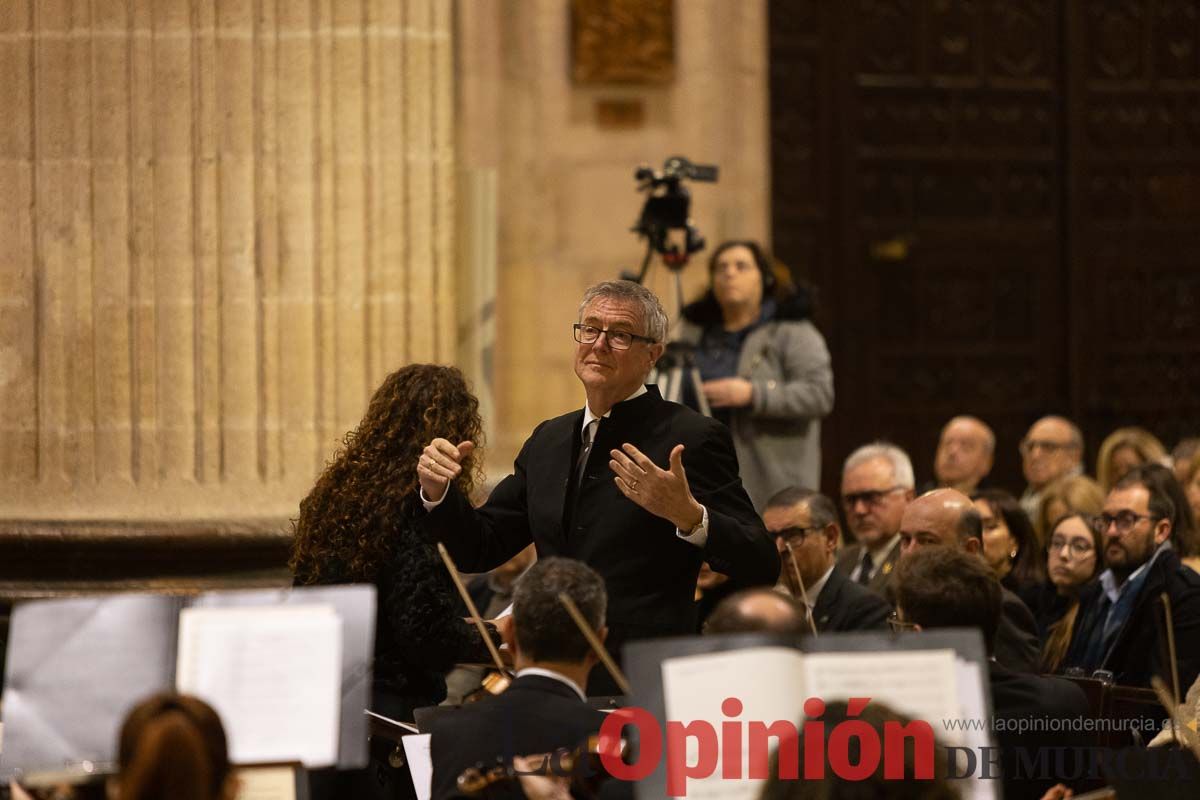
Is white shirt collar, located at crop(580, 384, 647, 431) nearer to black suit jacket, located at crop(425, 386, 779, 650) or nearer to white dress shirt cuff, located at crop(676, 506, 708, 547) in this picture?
black suit jacket, located at crop(425, 386, 779, 650)

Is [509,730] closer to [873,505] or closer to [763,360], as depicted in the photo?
[873,505]

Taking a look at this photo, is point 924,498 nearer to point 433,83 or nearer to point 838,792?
point 433,83

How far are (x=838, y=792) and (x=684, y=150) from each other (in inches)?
216

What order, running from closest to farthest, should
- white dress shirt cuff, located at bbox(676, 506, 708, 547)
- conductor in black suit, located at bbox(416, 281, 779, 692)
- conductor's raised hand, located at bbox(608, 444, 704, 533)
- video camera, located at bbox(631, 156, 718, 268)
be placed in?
conductor's raised hand, located at bbox(608, 444, 704, 533), white dress shirt cuff, located at bbox(676, 506, 708, 547), conductor in black suit, located at bbox(416, 281, 779, 692), video camera, located at bbox(631, 156, 718, 268)

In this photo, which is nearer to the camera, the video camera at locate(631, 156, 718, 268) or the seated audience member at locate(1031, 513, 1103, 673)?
the seated audience member at locate(1031, 513, 1103, 673)

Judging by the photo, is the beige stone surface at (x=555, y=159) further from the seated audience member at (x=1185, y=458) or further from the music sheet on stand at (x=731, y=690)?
the music sheet on stand at (x=731, y=690)

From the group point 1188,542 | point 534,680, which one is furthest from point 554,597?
point 1188,542

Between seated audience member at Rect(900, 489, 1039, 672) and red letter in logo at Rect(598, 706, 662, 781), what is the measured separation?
6.74ft

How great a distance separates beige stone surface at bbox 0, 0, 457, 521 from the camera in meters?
6.40

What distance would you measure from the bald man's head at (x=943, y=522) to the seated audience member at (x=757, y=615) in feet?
5.99

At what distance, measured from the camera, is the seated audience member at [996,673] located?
12.6 feet

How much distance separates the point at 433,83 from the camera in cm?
662

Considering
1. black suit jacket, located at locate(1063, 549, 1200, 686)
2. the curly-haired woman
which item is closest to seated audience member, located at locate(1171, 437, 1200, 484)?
black suit jacket, located at locate(1063, 549, 1200, 686)

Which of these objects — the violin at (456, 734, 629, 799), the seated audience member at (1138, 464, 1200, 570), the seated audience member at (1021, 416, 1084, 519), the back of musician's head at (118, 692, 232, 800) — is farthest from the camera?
the seated audience member at (1021, 416, 1084, 519)
